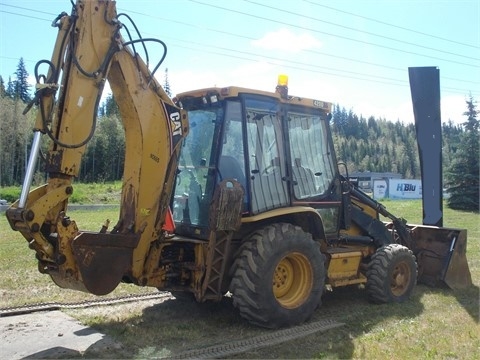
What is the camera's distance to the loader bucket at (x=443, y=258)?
7.90 meters

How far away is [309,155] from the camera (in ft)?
21.9

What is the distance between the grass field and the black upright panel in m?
1.63

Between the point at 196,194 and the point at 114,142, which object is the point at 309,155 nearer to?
the point at 196,194

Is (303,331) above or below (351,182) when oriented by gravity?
below

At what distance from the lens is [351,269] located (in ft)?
22.8

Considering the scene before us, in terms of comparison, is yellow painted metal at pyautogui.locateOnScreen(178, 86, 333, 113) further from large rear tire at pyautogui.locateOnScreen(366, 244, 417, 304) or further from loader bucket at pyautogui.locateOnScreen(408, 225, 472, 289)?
loader bucket at pyautogui.locateOnScreen(408, 225, 472, 289)

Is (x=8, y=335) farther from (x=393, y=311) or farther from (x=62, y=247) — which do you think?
(x=393, y=311)

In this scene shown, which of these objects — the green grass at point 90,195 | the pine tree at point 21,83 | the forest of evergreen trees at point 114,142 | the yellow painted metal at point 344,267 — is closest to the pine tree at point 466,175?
the forest of evergreen trees at point 114,142

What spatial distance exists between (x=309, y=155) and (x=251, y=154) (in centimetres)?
106

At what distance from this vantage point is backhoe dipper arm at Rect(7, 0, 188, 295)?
4793 mm

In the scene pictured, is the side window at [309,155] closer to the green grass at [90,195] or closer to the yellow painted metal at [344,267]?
the yellow painted metal at [344,267]

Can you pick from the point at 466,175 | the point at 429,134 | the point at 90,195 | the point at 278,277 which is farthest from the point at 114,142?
the point at 278,277

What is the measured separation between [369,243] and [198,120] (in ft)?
10.7

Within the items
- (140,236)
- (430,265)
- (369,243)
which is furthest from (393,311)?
(140,236)
